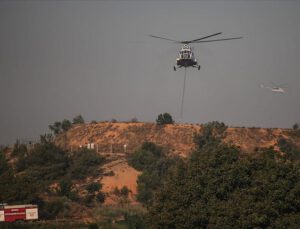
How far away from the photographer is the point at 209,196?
46.5 meters

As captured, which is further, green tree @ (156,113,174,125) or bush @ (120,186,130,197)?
green tree @ (156,113,174,125)

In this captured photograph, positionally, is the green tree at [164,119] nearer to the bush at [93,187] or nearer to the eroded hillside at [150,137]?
the eroded hillside at [150,137]

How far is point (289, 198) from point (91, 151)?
53.2m

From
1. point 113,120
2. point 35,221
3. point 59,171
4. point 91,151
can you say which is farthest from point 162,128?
point 35,221

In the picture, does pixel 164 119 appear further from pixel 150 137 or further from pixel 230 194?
pixel 230 194

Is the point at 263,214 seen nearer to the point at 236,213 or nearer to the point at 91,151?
the point at 236,213

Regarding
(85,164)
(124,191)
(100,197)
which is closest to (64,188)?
(100,197)

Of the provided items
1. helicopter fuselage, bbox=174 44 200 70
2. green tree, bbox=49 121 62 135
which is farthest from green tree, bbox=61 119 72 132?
helicopter fuselage, bbox=174 44 200 70

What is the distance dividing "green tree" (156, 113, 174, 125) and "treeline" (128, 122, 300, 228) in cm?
5950

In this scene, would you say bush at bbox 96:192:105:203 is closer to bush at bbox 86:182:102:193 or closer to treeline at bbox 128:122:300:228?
bush at bbox 86:182:102:193

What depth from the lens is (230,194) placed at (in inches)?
1801

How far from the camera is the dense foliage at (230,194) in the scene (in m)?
40.7

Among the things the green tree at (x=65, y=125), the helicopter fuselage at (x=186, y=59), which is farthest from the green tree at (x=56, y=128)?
the helicopter fuselage at (x=186, y=59)

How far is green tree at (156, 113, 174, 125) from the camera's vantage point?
4449 inches
